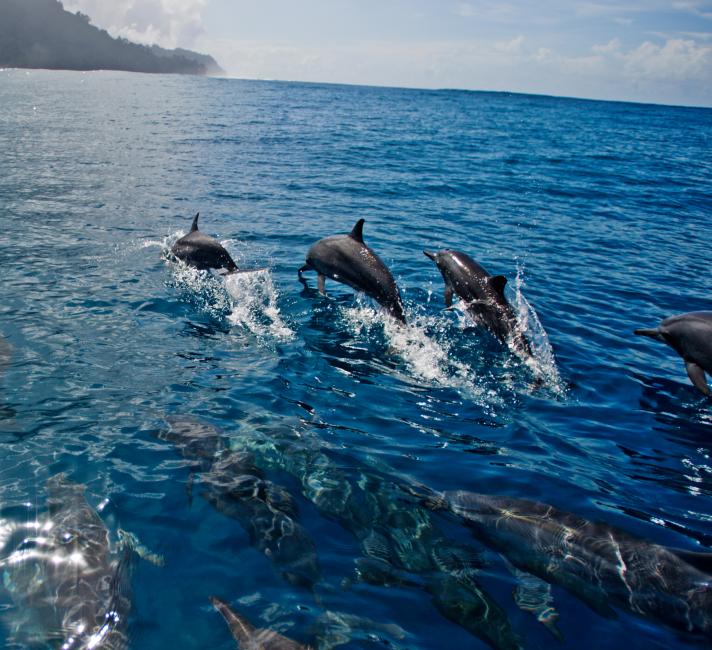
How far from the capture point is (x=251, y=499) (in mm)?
6180

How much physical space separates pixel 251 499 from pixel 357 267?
6202 millimetres

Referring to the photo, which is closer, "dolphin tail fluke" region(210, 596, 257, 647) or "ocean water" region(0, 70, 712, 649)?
"dolphin tail fluke" region(210, 596, 257, 647)

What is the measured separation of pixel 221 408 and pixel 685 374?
819cm

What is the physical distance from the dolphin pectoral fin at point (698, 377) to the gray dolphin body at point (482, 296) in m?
2.50

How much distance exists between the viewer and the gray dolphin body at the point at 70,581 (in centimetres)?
457

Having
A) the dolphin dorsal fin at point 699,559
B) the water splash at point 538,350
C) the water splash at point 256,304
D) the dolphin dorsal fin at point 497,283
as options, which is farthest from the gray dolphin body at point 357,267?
the dolphin dorsal fin at point 699,559

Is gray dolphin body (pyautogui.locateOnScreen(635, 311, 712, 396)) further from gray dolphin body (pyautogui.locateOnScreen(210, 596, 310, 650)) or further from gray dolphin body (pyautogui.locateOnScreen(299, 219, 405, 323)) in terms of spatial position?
gray dolphin body (pyautogui.locateOnScreen(210, 596, 310, 650))

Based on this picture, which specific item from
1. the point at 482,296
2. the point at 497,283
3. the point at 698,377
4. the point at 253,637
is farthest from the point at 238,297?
the point at 698,377

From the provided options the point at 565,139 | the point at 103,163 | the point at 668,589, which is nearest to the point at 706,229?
the point at 668,589

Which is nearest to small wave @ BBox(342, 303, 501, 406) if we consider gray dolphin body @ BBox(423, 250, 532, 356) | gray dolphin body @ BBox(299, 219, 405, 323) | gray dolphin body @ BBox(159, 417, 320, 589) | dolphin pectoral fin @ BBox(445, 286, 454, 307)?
gray dolphin body @ BBox(299, 219, 405, 323)

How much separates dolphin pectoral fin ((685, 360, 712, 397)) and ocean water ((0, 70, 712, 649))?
1.20 feet

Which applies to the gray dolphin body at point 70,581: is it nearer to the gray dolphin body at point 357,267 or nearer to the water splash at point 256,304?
the water splash at point 256,304

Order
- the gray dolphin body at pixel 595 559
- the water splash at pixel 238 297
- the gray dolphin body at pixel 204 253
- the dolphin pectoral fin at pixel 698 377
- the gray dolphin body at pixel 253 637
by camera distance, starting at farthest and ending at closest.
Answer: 1. the gray dolphin body at pixel 204 253
2. the water splash at pixel 238 297
3. the dolphin pectoral fin at pixel 698 377
4. the gray dolphin body at pixel 595 559
5. the gray dolphin body at pixel 253 637

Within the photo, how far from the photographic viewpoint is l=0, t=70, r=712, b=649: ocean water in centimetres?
511
